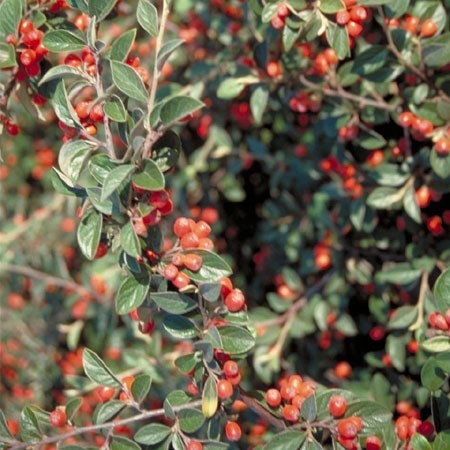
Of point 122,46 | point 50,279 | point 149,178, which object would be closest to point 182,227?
point 149,178

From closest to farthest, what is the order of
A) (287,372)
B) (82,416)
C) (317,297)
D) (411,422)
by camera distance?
(411,422) → (317,297) → (287,372) → (82,416)

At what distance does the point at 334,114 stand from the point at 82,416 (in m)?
1.41

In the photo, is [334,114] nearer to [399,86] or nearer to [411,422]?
[399,86]

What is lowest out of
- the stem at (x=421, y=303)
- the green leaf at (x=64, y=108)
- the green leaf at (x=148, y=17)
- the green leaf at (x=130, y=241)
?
the stem at (x=421, y=303)

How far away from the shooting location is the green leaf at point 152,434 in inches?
52.3

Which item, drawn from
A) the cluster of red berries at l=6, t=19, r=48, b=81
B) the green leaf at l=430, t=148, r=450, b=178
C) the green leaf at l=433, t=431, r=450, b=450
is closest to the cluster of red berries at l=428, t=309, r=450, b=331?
the green leaf at l=433, t=431, r=450, b=450

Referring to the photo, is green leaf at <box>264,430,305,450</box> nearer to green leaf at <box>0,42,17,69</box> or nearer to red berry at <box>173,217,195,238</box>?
red berry at <box>173,217,195,238</box>

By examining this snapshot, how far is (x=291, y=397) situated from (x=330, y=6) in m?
0.75

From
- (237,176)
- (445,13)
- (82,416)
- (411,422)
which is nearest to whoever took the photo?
(411,422)

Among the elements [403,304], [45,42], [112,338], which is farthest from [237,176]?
[45,42]

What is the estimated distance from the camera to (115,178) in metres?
1.19

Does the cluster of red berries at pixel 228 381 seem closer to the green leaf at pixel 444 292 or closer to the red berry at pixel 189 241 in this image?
the red berry at pixel 189 241

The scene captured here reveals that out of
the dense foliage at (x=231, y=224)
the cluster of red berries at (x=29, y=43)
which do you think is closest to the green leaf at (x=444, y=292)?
the dense foliage at (x=231, y=224)

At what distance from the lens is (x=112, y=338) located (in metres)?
2.61
